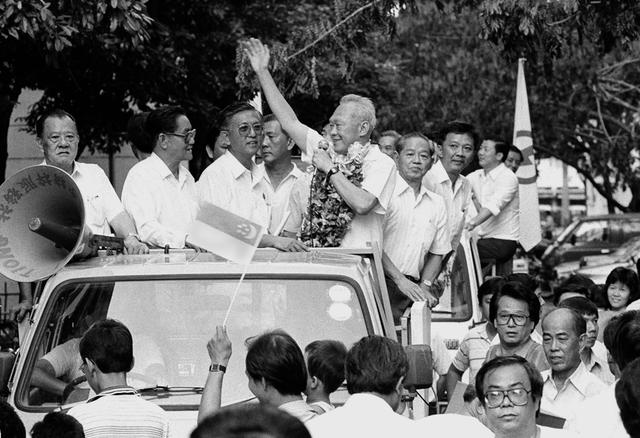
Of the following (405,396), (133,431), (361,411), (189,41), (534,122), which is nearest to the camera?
(361,411)

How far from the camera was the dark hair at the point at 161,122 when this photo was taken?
8227mm

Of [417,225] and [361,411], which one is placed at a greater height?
[417,225]

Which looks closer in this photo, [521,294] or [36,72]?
[521,294]

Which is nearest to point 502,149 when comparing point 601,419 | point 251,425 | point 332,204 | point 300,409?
point 332,204

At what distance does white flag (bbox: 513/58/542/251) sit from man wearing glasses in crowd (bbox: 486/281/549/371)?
7.48 meters

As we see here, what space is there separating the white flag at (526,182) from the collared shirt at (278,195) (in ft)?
20.5

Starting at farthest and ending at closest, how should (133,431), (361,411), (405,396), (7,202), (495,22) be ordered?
(495,22) < (7,202) < (405,396) < (133,431) < (361,411)

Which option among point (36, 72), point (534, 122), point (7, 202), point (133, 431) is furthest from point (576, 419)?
point (534, 122)

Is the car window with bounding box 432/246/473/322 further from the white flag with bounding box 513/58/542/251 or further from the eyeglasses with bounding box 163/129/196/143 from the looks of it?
the white flag with bounding box 513/58/542/251

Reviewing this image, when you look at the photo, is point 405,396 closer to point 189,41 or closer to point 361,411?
point 361,411

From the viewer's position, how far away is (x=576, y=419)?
5.48 metres

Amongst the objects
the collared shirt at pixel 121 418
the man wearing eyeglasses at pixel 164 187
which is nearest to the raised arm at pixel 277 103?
the man wearing eyeglasses at pixel 164 187

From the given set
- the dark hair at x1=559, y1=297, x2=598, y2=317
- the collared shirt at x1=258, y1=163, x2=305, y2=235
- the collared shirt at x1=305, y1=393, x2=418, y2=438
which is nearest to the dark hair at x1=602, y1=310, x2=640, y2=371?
the collared shirt at x1=305, y1=393, x2=418, y2=438

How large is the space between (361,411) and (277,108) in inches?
148
